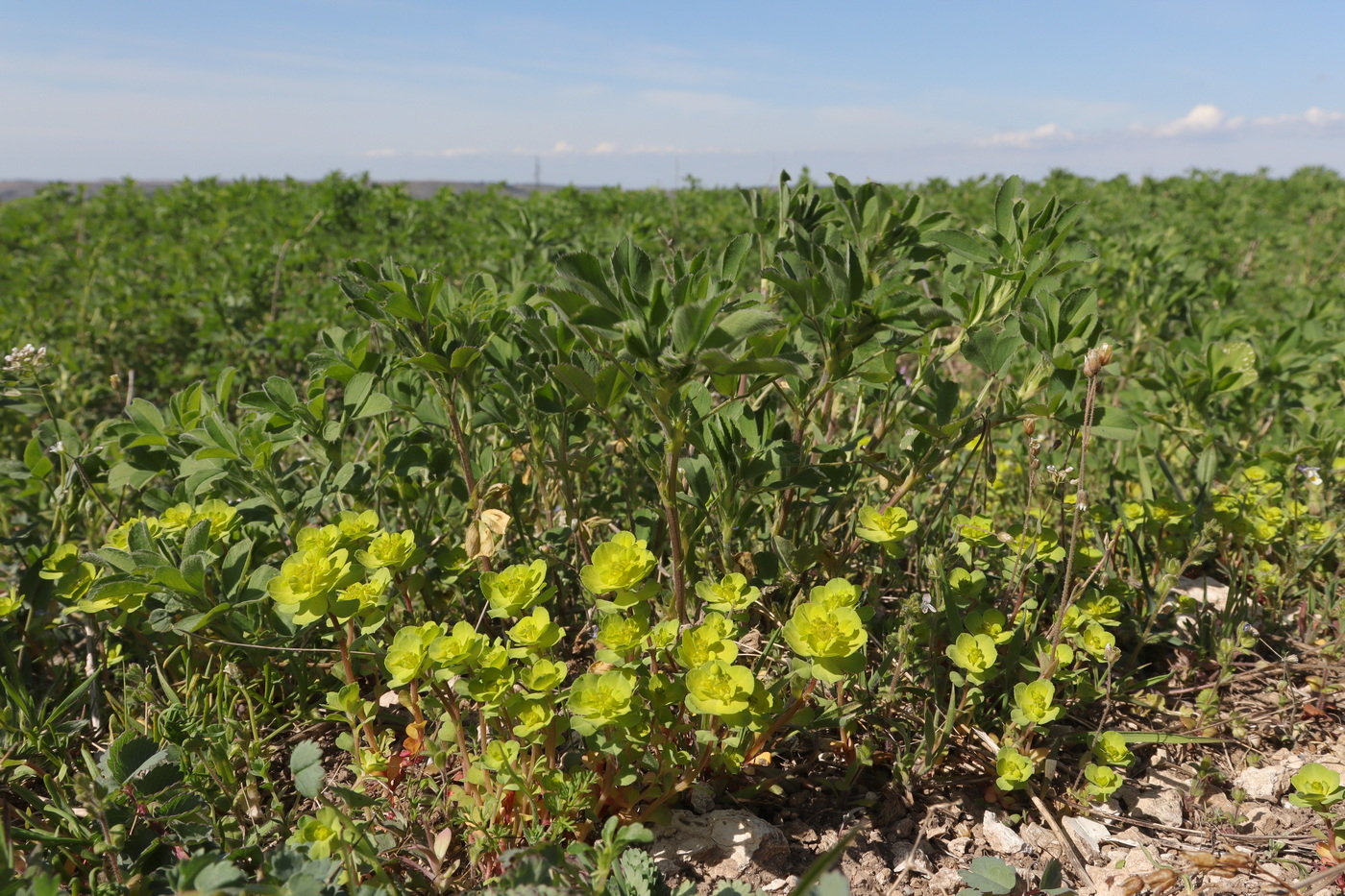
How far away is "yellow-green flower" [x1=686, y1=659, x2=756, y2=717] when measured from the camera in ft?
5.19

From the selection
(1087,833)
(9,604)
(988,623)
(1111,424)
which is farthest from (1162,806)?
(9,604)

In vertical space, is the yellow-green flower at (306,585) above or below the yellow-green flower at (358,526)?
below

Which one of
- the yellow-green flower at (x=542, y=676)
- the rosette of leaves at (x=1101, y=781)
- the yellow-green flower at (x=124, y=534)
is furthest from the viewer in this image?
the yellow-green flower at (x=124, y=534)

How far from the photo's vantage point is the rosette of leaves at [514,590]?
1743 millimetres

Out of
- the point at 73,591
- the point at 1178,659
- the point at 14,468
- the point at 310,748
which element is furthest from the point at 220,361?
the point at 1178,659

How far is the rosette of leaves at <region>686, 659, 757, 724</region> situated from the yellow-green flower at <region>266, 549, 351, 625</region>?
30.2 inches

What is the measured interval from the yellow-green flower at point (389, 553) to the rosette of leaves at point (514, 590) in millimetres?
201

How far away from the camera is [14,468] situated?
2381 mm

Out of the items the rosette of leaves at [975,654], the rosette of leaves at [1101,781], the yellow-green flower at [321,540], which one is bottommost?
the rosette of leaves at [1101,781]

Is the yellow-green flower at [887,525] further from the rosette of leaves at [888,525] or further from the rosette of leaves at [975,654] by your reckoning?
the rosette of leaves at [975,654]

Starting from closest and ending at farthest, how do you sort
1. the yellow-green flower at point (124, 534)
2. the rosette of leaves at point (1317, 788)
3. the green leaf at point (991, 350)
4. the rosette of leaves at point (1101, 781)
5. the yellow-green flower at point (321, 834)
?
the yellow-green flower at point (321, 834) → the rosette of leaves at point (1317, 788) → the rosette of leaves at point (1101, 781) → the green leaf at point (991, 350) → the yellow-green flower at point (124, 534)

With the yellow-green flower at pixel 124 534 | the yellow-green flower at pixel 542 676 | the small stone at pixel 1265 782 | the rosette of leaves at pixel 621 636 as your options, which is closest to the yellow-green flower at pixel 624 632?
the rosette of leaves at pixel 621 636

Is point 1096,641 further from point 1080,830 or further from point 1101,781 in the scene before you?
point 1080,830

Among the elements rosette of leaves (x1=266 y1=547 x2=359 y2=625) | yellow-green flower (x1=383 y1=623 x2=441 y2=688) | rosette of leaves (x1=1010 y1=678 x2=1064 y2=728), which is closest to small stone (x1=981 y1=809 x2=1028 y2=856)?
rosette of leaves (x1=1010 y1=678 x2=1064 y2=728)
